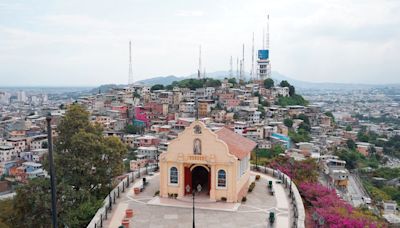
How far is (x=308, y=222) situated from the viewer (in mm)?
20734

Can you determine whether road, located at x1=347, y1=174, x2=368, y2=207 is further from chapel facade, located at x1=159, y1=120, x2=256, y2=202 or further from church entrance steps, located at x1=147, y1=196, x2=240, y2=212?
church entrance steps, located at x1=147, y1=196, x2=240, y2=212

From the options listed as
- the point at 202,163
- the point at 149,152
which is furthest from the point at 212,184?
the point at 149,152

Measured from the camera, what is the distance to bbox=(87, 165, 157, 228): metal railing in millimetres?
18469

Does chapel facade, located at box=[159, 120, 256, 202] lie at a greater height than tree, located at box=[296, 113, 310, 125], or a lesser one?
greater

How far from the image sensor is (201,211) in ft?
68.6

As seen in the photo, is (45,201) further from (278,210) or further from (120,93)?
(120,93)

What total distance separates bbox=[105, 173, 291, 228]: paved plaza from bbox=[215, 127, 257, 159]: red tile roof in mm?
2564

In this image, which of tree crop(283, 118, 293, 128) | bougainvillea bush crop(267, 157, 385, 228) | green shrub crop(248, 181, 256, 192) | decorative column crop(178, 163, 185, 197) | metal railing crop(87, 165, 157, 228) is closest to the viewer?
metal railing crop(87, 165, 157, 228)

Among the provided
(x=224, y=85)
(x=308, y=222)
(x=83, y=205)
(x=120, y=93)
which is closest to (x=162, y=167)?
(x=83, y=205)

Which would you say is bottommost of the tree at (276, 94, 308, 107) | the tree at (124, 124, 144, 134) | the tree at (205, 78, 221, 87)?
the tree at (124, 124, 144, 134)

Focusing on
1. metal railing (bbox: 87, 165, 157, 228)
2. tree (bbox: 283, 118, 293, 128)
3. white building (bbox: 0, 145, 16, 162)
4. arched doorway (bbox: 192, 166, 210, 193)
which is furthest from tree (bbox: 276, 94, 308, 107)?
arched doorway (bbox: 192, 166, 210, 193)

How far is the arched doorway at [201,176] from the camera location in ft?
81.7

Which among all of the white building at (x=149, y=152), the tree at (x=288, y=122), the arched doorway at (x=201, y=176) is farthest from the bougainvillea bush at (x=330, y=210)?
the tree at (x=288, y=122)

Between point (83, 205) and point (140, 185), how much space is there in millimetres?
6053
